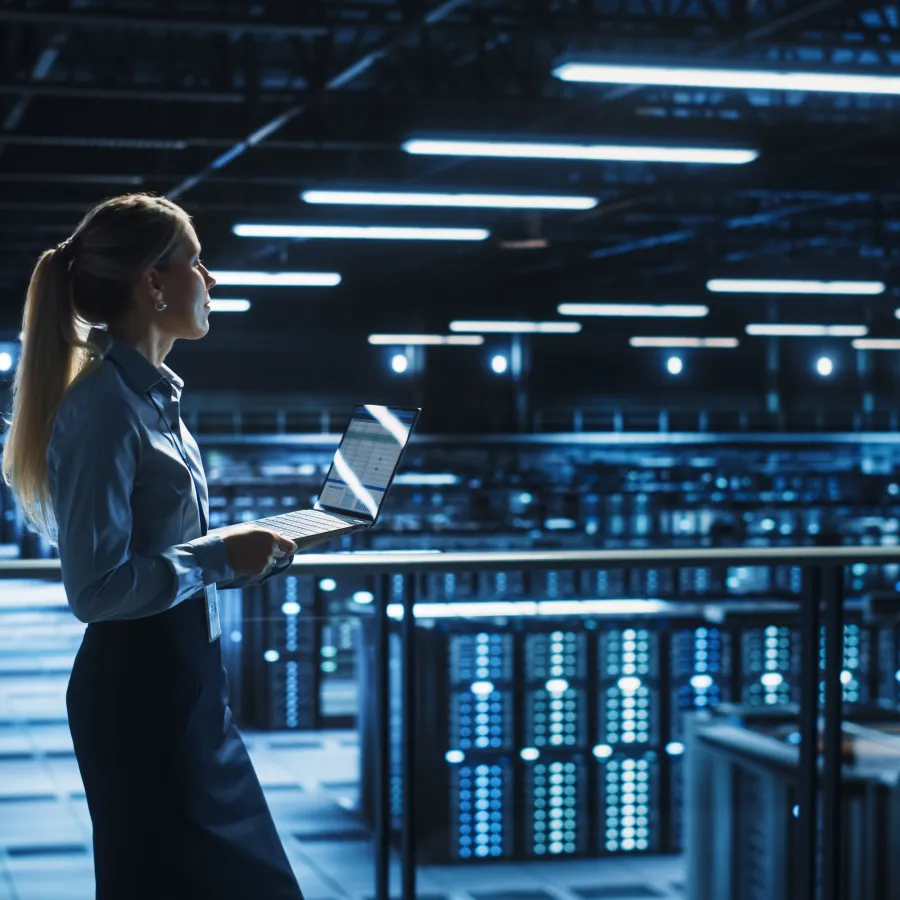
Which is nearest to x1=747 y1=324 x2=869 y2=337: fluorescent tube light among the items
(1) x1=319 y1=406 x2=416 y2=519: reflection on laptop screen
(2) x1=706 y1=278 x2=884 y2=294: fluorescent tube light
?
(2) x1=706 y1=278 x2=884 y2=294: fluorescent tube light

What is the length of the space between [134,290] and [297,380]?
66.8 ft

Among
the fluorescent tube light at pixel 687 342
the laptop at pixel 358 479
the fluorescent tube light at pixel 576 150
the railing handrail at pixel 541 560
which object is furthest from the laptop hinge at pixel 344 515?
the fluorescent tube light at pixel 687 342

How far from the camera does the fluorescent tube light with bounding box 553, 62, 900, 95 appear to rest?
530 cm

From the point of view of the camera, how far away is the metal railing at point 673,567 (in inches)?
84.4

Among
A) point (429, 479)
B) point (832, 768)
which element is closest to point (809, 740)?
point (832, 768)

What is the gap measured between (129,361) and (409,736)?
1.12m

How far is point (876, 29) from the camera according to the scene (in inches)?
320

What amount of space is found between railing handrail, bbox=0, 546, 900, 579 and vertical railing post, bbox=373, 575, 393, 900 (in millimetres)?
86

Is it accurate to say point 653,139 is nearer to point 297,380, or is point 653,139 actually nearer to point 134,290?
point 134,290

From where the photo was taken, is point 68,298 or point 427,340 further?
point 427,340

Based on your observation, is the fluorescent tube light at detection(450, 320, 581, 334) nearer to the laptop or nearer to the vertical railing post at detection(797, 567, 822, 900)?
the vertical railing post at detection(797, 567, 822, 900)

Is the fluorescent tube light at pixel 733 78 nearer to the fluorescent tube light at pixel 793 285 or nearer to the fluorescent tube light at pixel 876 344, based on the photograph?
the fluorescent tube light at pixel 793 285

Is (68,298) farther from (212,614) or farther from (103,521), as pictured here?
(212,614)

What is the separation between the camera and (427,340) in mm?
23000
